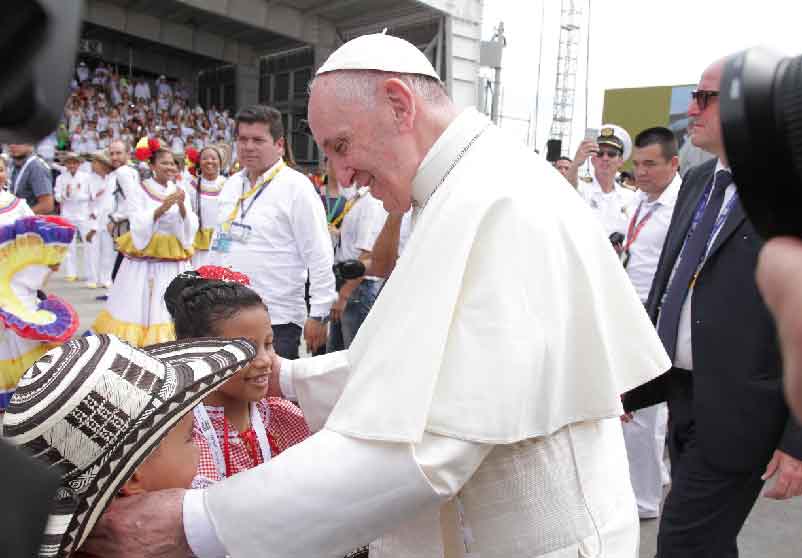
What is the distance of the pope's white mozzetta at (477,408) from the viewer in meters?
1.32

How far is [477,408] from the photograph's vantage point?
132 cm

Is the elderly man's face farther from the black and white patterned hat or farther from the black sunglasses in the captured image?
the black sunglasses

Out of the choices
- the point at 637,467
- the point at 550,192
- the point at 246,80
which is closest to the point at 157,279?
the point at 637,467

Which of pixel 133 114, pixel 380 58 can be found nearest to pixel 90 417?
pixel 380 58

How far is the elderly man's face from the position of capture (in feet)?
5.52

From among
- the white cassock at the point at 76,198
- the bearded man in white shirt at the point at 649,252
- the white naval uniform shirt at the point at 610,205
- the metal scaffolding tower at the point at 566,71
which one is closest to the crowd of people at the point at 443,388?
the bearded man in white shirt at the point at 649,252

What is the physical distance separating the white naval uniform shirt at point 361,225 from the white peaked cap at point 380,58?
3.38 m

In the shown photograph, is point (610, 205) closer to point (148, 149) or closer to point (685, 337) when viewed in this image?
point (685, 337)

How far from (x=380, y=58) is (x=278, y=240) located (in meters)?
2.64

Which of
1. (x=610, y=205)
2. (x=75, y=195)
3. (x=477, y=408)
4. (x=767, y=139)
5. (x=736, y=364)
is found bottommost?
(x=736, y=364)

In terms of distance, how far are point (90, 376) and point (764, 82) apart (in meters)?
1.05

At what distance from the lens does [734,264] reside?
7.83ft

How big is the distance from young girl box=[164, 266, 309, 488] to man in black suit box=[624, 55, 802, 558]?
1.32 m

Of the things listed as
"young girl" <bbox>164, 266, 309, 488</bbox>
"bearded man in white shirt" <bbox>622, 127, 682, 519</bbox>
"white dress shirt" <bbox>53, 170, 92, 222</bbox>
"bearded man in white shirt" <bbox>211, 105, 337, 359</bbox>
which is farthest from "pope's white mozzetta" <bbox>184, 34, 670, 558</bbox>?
"white dress shirt" <bbox>53, 170, 92, 222</bbox>
